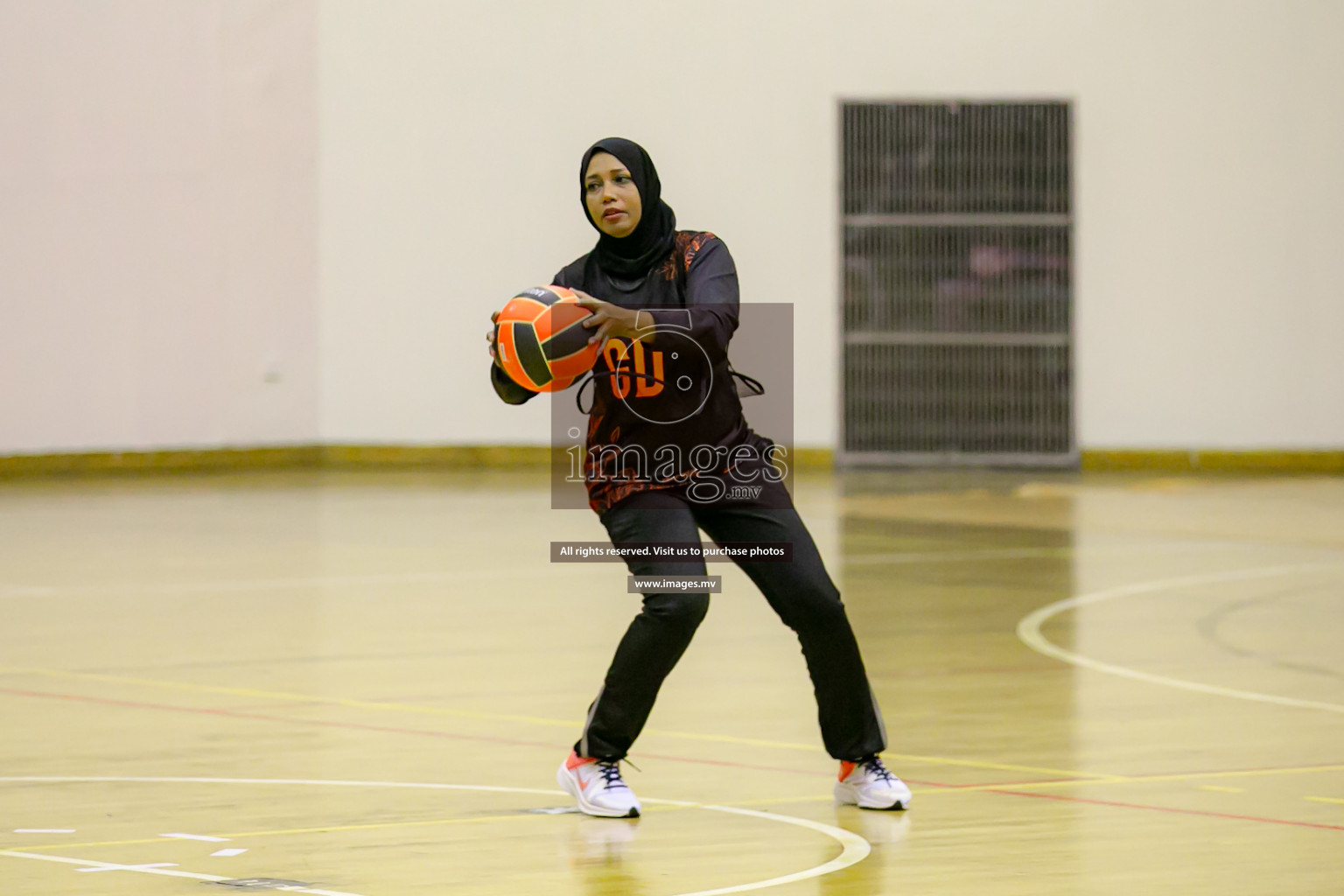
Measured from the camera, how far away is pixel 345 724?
651cm

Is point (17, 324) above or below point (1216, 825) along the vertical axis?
above

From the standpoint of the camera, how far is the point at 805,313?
1812 cm

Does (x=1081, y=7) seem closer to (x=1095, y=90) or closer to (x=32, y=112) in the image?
(x=1095, y=90)

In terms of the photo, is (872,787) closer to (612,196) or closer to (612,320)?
(612,320)

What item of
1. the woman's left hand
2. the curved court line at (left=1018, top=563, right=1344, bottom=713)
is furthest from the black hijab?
the curved court line at (left=1018, top=563, right=1344, bottom=713)

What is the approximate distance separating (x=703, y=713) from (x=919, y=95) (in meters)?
12.0

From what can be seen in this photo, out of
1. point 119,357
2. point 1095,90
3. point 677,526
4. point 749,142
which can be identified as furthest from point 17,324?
point 677,526

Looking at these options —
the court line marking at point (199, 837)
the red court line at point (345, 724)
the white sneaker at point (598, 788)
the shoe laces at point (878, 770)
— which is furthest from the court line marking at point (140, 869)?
the red court line at point (345, 724)

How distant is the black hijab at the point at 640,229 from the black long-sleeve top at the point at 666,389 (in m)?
0.03

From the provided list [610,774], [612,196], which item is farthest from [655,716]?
[612,196]

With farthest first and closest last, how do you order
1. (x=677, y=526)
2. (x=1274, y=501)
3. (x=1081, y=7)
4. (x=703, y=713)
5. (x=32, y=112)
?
(x=1081, y=7) < (x=32, y=112) < (x=1274, y=501) < (x=703, y=713) < (x=677, y=526)

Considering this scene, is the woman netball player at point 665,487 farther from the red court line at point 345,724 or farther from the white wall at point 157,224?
the white wall at point 157,224

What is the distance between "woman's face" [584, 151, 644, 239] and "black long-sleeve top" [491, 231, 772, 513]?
0.14 metres

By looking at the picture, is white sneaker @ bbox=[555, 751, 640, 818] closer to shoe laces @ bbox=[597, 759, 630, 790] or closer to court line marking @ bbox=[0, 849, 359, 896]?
shoe laces @ bbox=[597, 759, 630, 790]
